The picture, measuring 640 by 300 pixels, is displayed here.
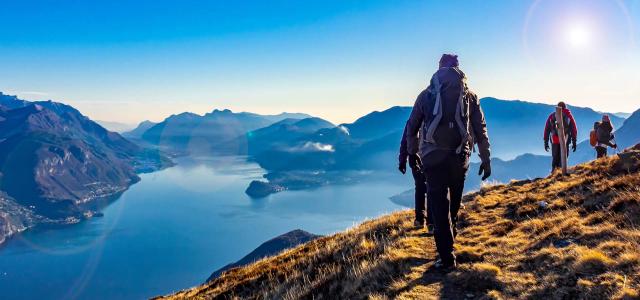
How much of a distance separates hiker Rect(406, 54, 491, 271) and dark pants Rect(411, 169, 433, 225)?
3090 mm

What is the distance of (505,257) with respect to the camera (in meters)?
6.82

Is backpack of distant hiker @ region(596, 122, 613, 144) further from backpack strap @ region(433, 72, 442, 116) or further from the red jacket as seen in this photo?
backpack strap @ region(433, 72, 442, 116)

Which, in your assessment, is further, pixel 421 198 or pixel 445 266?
pixel 421 198

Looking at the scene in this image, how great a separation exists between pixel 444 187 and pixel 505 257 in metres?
1.86

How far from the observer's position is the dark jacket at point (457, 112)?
6.25 meters

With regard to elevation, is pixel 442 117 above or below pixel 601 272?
above

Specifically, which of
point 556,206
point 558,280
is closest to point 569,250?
point 558,280

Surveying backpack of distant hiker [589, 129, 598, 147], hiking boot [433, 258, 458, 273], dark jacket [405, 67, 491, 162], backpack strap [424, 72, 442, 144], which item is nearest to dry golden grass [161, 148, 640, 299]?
hiking boot [433, 258, 458, 273]

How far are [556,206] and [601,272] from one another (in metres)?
5.28

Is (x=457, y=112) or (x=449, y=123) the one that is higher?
(x=457, y=112)

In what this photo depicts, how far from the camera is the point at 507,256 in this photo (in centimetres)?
687

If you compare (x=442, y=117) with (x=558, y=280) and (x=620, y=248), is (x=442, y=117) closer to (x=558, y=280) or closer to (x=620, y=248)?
(x=558, y=280)

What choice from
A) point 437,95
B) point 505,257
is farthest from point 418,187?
point 437,95

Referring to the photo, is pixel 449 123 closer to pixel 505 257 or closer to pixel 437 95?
pixel 437 95
